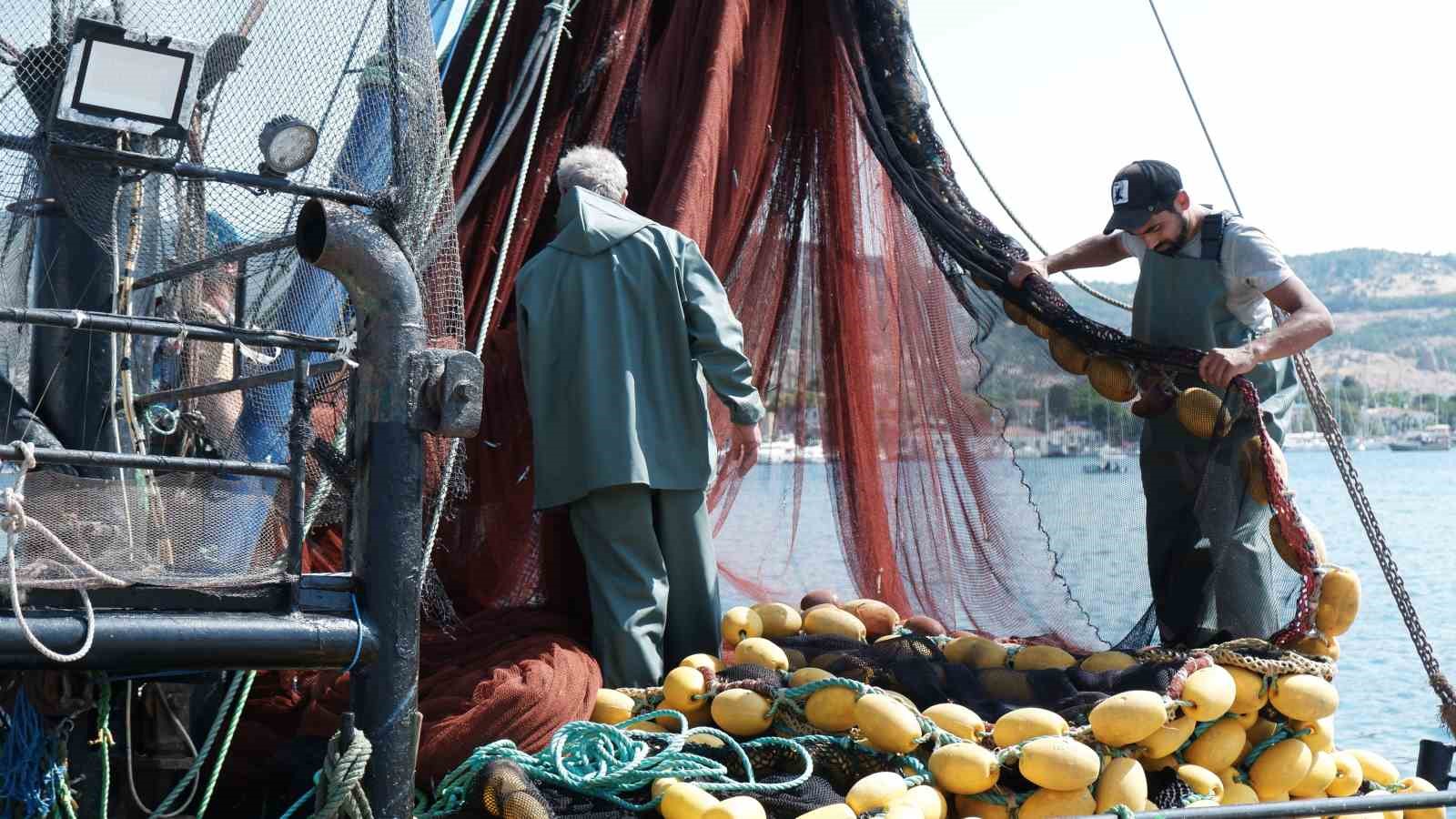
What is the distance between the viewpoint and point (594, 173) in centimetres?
521

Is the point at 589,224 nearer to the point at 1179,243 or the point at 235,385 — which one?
the point at 235,385

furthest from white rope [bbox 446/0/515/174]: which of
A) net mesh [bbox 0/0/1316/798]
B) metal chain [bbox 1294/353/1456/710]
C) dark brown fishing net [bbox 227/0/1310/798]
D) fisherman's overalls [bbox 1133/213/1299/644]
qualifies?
metal chain [bbox 1294/353/1456/710]

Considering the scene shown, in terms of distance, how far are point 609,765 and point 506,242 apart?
7.61ft

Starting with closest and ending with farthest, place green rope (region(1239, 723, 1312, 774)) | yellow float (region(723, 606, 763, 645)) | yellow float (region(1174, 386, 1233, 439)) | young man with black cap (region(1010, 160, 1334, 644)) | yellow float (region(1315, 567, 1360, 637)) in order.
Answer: green rope (region(1239, 723, 1312, 774))
yellow float (region(1315, 567, 1360, 637))
young man with black cap (region(1010, 160, 1334, 644))
yellow float (region(1174, 386, 1233, 439))
yellow float (region(723, 606, 763, 645))

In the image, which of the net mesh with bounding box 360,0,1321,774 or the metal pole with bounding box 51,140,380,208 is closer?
the metal pole with bounding box 51,140,380,208

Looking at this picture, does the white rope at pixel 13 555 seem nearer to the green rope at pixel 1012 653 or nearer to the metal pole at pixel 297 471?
the metal pole at pixel 297 471

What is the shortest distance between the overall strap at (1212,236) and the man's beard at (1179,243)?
0.17ft

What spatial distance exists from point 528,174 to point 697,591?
1881 millimetres

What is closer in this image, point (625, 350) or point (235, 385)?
point (235, 385)

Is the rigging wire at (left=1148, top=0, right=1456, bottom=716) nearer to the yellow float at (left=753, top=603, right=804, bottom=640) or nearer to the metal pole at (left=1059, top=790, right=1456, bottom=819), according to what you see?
the metal pole at (left=1059, top=790, right=1456, bottom=819)

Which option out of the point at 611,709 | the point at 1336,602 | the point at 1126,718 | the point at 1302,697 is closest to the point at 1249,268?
the point at 1336,602

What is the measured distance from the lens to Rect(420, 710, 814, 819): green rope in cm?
383

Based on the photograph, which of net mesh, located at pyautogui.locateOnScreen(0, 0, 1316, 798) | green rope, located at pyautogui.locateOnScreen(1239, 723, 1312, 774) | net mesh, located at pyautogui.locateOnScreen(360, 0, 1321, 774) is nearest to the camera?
net mesh, located at pyautogui.locateOnScreen(0, 0, 1316, 798)

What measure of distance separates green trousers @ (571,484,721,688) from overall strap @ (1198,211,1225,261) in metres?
1.88
